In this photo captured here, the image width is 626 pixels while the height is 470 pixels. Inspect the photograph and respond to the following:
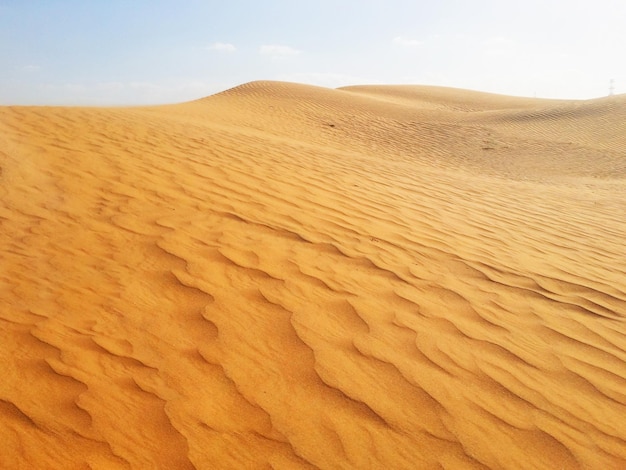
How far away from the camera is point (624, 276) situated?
383 cm

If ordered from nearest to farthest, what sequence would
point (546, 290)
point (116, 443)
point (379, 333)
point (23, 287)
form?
1. point (116, 443)
2. point (379, 333)
3. point (23, 287)
4. point (546, 290)

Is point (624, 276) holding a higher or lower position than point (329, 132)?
lower

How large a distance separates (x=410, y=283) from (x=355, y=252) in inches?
22.9

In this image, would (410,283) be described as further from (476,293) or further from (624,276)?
(624,276)

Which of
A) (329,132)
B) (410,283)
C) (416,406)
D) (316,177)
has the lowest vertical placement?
(416,406)

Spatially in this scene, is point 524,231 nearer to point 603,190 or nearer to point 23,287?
point 23,287

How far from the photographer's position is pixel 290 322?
2.62 metres

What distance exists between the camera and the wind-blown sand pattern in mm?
1859

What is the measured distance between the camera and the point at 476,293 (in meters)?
3.20

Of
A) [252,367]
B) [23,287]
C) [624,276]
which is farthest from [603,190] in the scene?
[23,287]

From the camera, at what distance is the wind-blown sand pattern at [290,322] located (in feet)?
6.10

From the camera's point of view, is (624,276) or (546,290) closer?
(546,290)

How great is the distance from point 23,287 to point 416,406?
2.30m

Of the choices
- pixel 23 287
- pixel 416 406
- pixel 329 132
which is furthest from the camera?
pixel 329 132
